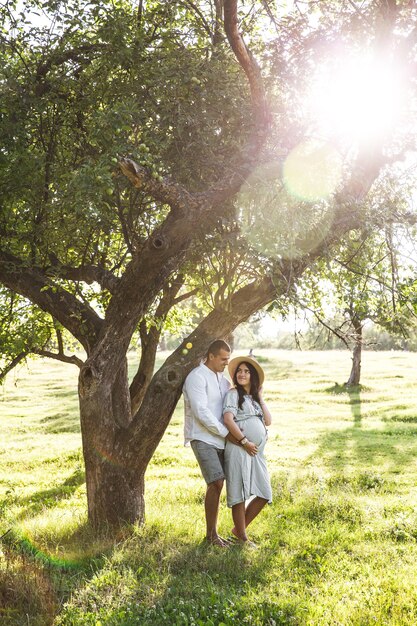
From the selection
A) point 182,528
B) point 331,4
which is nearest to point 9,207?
point 182,528

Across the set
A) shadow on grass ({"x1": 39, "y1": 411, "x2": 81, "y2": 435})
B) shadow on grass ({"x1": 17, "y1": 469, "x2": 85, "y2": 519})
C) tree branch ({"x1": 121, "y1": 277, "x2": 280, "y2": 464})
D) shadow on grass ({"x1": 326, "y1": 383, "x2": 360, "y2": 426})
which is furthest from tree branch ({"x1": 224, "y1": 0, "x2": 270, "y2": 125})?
shadow on grass ({"x1": 39, "y1": 411, "x2": 81, "y2": 435})

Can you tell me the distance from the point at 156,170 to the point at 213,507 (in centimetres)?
474

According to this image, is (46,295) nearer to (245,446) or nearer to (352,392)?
(245,446)

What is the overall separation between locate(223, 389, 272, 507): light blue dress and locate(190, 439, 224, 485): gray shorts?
0.19 metres

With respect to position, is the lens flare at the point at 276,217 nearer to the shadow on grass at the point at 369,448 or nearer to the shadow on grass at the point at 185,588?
the shadow on grass at the point at 185,588

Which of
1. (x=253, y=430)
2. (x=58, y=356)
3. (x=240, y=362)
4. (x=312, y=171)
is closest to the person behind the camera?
(x=253, y=430)

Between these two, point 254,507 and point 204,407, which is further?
point 254,507

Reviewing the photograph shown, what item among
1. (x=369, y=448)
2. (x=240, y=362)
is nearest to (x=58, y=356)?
(x=240, y=362)

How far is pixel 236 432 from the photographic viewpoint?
784 cm

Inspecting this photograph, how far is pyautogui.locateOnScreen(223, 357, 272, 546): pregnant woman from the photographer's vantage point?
7859mm

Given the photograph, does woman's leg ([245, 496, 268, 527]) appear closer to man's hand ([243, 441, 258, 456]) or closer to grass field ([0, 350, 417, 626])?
grass field ([0, 350, 417, 626])

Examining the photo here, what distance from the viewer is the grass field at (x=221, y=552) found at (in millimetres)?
5805

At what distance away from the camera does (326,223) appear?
8.51m

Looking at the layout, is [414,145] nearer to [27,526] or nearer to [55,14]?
[55,14]
